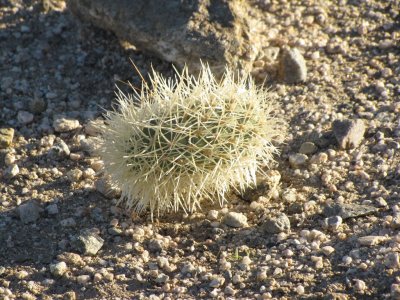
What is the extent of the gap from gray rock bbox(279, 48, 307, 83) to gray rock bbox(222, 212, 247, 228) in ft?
4.90

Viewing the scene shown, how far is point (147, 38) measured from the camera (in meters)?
5.59

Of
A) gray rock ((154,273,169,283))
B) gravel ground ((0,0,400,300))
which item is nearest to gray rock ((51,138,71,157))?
gravel ground ((0,0,400,300))

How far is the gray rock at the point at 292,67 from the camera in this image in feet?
18.7

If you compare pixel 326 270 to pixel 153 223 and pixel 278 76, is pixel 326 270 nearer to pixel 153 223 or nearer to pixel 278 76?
pixel 153 223

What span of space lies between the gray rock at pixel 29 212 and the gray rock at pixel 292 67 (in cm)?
215

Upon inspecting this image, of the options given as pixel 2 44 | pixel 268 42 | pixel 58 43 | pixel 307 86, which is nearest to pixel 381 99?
pixel 307 86

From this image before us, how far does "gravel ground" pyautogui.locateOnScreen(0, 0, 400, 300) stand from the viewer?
4.20m

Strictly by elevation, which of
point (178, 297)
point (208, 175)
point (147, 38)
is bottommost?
point (178, 297)

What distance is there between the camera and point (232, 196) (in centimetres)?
491

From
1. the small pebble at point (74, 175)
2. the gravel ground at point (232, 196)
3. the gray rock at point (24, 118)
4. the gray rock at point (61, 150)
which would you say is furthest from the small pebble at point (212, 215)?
the gray rock at point (24, 118)

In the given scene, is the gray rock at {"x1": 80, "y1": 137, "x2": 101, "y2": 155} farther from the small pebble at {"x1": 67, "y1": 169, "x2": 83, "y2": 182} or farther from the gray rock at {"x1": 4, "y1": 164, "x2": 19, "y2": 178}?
the gray rock at {"x1": 4, "y1": 164, "x2": 19, "y2": 178}

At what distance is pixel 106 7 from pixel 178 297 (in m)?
2.51

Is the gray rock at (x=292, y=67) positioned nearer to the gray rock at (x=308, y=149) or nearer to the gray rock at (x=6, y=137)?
the gray rock at (x=308, y=149)

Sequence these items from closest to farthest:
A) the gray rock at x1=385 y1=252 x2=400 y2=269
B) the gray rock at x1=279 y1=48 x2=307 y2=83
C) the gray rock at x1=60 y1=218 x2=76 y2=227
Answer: the gray rock at x1=385 y1=252 x2=400 y2=269, the gray rock at x1=60 y1=218 x2=76 y2=227, the gray rock at x1=279 y1=48 x2=307 y2=83
